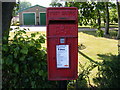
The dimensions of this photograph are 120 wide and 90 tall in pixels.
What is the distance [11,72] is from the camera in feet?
10.2

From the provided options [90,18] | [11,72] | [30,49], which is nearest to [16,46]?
[30,49]

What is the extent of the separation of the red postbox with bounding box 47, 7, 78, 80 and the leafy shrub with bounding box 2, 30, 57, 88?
0.30 m

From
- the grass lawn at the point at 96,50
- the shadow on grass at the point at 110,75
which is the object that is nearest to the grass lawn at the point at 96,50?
the grass lawn at the point at 96,50

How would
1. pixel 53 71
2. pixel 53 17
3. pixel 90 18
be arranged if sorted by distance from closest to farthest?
pixel 53 17 < pixel 53 71 < pixel 90 18

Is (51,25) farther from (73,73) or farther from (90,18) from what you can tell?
(90,18)

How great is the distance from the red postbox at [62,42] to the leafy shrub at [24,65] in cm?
30

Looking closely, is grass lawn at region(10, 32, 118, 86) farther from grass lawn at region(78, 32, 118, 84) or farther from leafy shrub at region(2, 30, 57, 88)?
leafy shrub at region(2, 30, 57, 88)

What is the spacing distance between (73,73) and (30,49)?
0.86 meters

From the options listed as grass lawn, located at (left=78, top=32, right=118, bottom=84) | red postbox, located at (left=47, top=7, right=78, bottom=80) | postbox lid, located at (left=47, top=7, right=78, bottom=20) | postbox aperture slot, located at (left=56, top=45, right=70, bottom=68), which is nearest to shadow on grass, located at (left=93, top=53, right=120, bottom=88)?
red postbox, located at (left=47, top=7, right=78, bottom=80)

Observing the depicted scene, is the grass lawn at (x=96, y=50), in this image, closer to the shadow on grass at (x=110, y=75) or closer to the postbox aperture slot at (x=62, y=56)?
the shadow on grass at (x=110, y=75)

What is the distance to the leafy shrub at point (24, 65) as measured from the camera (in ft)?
9.73

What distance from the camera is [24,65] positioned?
3.04 metres

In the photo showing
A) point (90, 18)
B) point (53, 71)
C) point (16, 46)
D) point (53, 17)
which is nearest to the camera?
point (53, 17)

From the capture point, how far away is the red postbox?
2.72 metres
